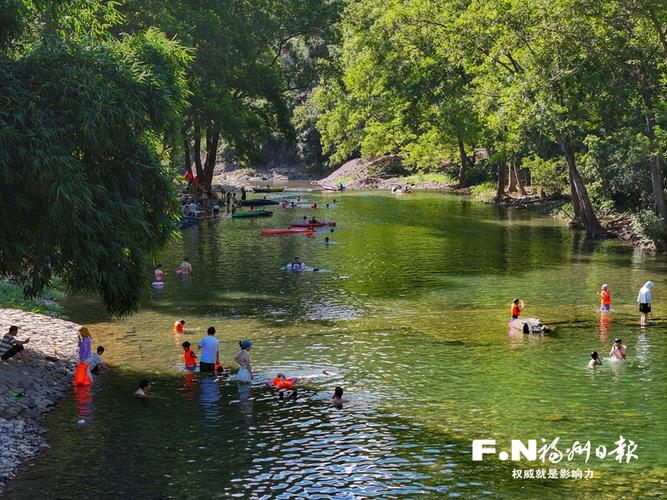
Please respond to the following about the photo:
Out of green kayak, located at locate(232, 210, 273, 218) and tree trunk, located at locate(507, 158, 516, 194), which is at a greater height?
tree trunk, located at locate(507, 158, 516, 194)

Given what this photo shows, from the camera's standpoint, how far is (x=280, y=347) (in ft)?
98.9

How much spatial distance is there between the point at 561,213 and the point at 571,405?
173 feet

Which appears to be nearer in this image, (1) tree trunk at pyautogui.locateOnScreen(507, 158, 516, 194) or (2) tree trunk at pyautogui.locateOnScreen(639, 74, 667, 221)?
(2) tree trunk at pyautogui.locateOnScreen(639, 74, 667, 221)

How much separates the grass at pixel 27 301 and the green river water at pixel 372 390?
0.96 m

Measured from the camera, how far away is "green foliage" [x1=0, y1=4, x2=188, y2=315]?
2089 centimetres

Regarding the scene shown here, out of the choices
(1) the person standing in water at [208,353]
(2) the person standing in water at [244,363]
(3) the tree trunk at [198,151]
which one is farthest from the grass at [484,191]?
(2) the person standing in water at [244,363]

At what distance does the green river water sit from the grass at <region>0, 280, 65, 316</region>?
962 millimetres

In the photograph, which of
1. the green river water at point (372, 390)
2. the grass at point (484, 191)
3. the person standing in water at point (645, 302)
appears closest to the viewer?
the green river water at point (372, 390)

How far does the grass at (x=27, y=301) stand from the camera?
34.0 meters

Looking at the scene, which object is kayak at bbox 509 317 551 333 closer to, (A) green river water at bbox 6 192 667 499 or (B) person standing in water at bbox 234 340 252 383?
(A) green river water at bbox 6 192 667 499

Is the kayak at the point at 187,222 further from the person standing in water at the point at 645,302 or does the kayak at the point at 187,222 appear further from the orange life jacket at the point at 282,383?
the orange life jacket at the point at 282,383

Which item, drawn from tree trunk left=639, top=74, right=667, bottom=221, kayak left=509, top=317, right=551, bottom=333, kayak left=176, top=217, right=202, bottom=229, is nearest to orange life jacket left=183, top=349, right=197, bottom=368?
kayak left=509, top=317, right=551, bottom=333

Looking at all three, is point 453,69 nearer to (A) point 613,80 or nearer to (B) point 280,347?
(A) point 613,80

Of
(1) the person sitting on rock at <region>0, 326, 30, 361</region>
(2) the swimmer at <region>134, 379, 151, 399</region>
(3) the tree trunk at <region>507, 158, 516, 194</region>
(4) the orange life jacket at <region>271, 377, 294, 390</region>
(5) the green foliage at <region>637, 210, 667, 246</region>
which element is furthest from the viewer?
(3) the tree trunk at <region>507, 158, 516, 194</region>
